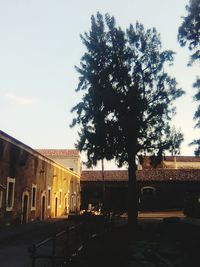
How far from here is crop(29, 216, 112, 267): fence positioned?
784 centimetres

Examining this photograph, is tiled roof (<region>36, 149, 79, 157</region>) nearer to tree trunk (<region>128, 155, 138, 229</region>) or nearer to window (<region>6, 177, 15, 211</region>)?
tree trunk (<region>128, 155, 138, 229</region>)

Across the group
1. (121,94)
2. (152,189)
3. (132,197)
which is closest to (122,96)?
(121,94)

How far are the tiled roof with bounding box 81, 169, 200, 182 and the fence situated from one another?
28220 mm

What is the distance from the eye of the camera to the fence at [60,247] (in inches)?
309

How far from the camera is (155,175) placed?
1860 inches

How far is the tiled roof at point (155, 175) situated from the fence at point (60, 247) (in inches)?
1111

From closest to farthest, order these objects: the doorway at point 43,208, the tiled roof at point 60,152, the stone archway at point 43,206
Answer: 1. the stone archway at point 43,206
2. the doorway at point 43,208
3. the tiled roof at point 60,152

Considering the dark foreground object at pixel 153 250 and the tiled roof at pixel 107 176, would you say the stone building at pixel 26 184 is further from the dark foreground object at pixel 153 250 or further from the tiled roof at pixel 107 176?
the tiled roof at pixel 107 176

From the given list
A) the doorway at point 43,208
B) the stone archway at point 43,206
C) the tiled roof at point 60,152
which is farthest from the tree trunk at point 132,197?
the tiled roof at point 60,152

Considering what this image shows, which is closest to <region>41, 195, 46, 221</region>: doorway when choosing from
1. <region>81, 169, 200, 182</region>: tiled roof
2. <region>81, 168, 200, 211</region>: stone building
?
<region>81, 168, 200, 211</region>: stone building

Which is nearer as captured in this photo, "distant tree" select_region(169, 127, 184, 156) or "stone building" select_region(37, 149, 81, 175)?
"distant tree" select_region(169, 127, 184, 156)

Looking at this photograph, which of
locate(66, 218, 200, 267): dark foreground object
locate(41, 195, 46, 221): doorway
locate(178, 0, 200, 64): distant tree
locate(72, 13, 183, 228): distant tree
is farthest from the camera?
locate(41, 195, 46, 221): doorway

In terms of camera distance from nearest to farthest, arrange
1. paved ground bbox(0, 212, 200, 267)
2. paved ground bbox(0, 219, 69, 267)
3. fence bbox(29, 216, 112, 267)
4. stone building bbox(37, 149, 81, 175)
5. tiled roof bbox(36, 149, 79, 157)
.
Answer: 1. fence bbox(29, 216, 112, 267)
2. paved ground bbox(0, 219, 69, 267)
3. paved ground bbox(0, 212, 200, 267)
4. stone building bbox(37, 149, 81, 175)
5. tiled roof bbox(36, 149, 79, 157)

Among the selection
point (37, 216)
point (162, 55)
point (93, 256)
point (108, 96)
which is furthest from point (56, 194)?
point (93, 256)
